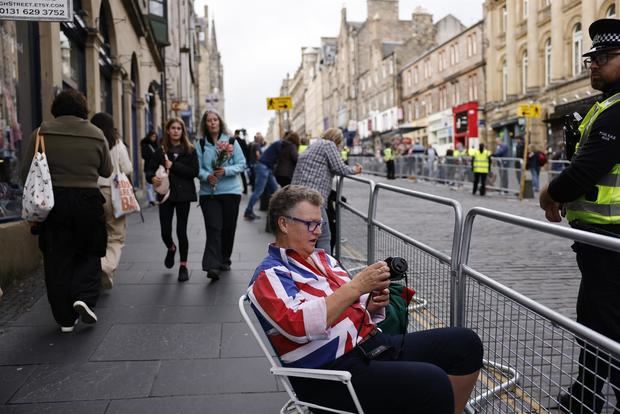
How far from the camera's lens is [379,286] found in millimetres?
2588

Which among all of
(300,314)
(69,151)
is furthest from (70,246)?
(300,314)

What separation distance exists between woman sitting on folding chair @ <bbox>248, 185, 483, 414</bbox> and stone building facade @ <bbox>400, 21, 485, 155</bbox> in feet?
128

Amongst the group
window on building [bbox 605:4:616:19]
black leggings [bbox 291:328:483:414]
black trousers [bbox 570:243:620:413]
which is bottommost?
black leggings [bbox 291:328:483:414]

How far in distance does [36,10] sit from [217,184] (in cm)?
256

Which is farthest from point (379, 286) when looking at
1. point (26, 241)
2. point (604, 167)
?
point (26, 241)

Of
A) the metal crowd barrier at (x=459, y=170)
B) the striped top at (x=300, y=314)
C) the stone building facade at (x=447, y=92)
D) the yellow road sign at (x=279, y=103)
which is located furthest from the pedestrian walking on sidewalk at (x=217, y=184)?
the stone building facade at (x=447, y=92)

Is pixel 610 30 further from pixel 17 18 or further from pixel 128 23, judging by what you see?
pixel 128 23

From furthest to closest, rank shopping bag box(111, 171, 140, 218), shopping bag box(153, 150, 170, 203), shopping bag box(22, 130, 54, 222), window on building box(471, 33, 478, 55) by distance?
window on building box(471, 33, 478, 55) < shopping bag box(153, 150, 170, 203) < shopping bag box(111, 171, 140, 218) < shopping bag box(22, 130, 54, 222)

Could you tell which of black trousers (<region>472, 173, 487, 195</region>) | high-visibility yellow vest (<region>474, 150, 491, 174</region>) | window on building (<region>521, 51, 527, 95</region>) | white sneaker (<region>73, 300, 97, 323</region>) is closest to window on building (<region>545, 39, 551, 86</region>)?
window on building (<region>521, 51, 527, 95</region>)

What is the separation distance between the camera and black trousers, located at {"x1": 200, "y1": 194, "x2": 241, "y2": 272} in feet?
23.3

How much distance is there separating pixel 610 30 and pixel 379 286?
5.51ft

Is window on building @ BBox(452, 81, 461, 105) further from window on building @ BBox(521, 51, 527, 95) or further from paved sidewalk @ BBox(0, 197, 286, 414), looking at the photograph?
paved sidewalk @ BBox(0, 197, 286, 414)

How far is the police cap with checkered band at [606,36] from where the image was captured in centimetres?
305

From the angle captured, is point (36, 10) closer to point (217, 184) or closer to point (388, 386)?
point (217, 184)
